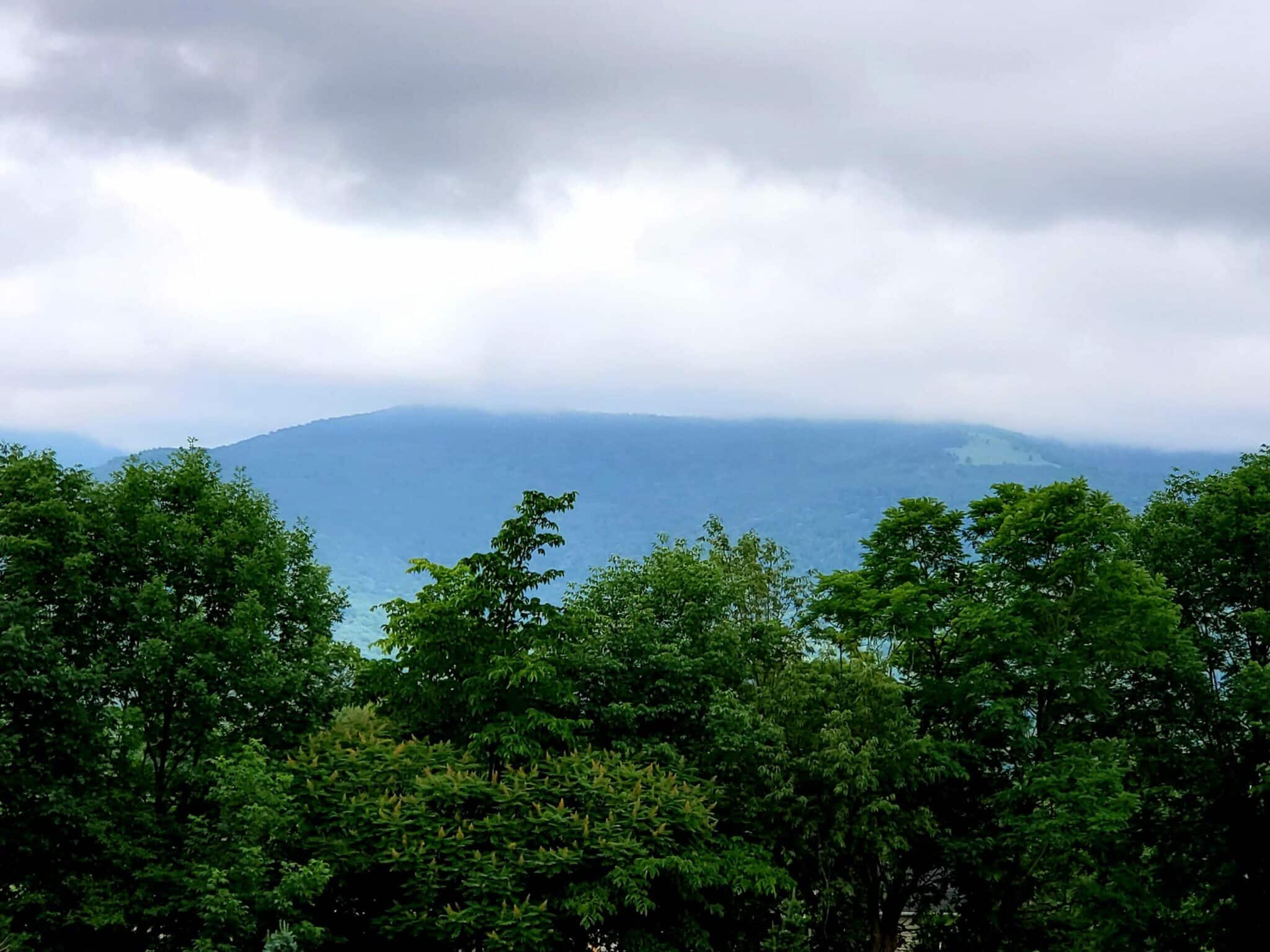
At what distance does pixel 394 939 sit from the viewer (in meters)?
23.0

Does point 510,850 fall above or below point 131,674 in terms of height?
below

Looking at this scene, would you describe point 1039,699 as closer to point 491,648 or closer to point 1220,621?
point 1220,621

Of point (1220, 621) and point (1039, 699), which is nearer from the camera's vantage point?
point (1220, 621)

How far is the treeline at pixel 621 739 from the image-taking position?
21797 mm

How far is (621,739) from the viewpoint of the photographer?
1007 inches

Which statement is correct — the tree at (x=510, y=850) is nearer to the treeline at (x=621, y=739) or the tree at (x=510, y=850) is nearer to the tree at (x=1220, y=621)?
the treeline at (x=621, y=739)

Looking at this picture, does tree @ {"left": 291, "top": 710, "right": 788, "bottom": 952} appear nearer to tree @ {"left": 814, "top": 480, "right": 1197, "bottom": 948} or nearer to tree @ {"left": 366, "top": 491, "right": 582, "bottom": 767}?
tree @ {"left": 366, "top": 491, "right": 582, "bottom": 767}

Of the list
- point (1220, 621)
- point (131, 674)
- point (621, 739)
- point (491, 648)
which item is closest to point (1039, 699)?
point (1220, 621)

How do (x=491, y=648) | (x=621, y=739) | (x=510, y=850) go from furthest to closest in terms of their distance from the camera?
(x=621, y=739) → (x=491, y=648) → (x=510, y=850)

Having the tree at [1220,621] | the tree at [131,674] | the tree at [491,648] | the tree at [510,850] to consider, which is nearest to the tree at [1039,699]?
the tree at [1220,621]

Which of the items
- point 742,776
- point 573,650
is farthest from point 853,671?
point 573,650

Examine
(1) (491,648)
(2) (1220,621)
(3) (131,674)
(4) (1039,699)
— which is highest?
(2) (1220,621)

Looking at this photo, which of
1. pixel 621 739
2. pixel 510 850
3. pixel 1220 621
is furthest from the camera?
pixel 1220 621

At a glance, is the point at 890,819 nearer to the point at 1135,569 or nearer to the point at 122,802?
the point at 1135,569
